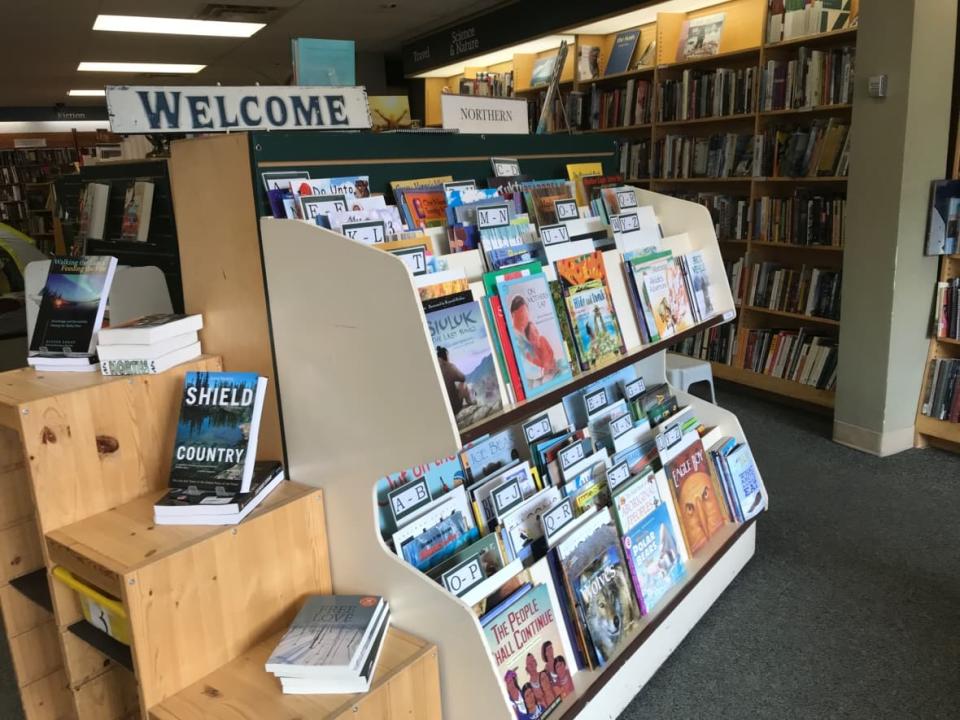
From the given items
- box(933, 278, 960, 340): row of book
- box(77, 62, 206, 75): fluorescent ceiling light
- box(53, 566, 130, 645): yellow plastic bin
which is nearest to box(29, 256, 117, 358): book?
box(53, 566, 130, 645): yellow plastic bin

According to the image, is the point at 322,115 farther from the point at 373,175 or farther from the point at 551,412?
the point at 551,412

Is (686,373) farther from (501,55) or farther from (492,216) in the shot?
(501,55)

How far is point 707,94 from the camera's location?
450 cm

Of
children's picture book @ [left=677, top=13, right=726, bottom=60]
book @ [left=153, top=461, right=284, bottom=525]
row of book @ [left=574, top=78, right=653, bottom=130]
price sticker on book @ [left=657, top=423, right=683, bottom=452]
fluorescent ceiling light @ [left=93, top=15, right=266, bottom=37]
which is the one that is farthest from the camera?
fluorescent ceiling light @ [left=93, top=15, right=266, bottom=37]

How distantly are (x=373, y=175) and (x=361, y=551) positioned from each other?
90 centimetres

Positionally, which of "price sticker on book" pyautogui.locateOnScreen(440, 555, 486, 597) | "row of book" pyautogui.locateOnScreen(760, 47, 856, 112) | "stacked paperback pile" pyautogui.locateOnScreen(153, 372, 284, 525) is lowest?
"price sticker on book" pyautogui.locateOnScreen(440, 555, 486, 597)

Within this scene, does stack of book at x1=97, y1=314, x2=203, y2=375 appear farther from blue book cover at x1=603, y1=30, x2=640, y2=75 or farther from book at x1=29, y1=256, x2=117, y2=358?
blue book cover at x1=603, y1=30, x2=640, y2=75

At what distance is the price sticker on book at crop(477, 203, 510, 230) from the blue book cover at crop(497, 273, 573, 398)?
194mm

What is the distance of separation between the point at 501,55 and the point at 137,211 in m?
5.26

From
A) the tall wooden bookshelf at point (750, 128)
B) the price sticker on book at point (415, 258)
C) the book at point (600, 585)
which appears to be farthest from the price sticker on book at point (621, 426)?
the tall wooden bookshelf at point (750, 128)

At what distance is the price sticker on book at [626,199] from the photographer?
228 cm

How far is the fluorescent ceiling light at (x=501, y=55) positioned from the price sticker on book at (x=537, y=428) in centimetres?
441

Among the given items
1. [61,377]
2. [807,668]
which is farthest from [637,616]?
[61,377]

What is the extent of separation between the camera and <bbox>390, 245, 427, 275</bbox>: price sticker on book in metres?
1.51
